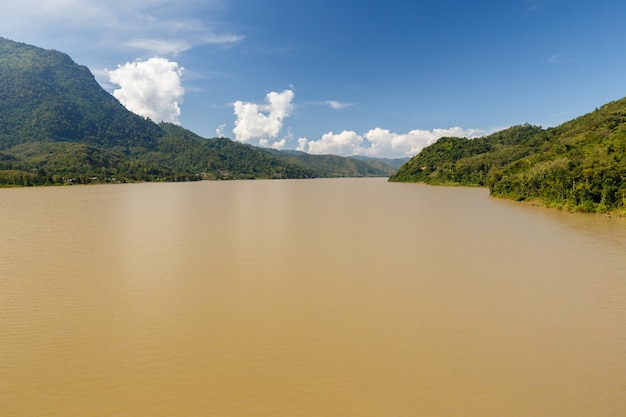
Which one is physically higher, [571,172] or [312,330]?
[571,172]

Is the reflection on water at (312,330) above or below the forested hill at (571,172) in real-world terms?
below

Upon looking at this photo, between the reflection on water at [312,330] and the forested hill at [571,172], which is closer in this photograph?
the reflection on water at [312,330]

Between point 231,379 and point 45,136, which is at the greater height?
point 45,136

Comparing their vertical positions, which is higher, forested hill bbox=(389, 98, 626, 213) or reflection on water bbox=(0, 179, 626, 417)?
forested hill bbox=(389, 98, 626, 213)

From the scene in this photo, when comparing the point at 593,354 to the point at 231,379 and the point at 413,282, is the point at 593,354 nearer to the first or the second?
the point at 413,282

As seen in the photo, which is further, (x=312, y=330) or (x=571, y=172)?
(x=571, y=172)

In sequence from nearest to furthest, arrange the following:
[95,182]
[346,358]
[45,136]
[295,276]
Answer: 1. [346,358]
2. [295,276]
3. [95,182]
4. [45,136]

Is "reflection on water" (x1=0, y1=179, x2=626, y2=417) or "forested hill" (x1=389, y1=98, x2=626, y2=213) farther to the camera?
"forested hill" (x1=389, y1=98, x2=626, y2=213)

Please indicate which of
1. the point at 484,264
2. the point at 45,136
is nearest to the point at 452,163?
the point at 484,264
